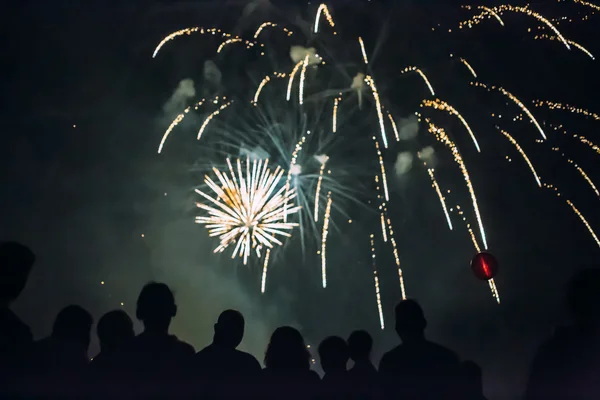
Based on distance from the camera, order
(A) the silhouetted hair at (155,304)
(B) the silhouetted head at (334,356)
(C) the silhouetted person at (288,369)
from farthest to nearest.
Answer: (B) the silhouetted head at (334,356) < (A) the silhouetted hair at (155,304) < (C) the silhouetted person at (288,369)

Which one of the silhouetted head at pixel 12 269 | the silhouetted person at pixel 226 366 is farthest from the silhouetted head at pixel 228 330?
the silhouetted head at pixel 12 269

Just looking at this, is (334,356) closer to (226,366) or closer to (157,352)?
(226,366)

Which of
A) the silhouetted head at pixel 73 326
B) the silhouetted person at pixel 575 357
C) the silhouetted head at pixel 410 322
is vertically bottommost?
the silhouetted person at pixel 575 357

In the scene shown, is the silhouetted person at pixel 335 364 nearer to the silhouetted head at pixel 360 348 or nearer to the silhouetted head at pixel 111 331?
the silhouetted head at pixel 360 348

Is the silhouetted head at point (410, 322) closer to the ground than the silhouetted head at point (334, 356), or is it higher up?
higher up

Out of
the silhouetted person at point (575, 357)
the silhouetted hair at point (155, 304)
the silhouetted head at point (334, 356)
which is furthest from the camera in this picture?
the silhouetted head at point (334, 356)

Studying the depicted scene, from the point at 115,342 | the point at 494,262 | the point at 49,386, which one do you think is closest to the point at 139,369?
the point at 115,342
